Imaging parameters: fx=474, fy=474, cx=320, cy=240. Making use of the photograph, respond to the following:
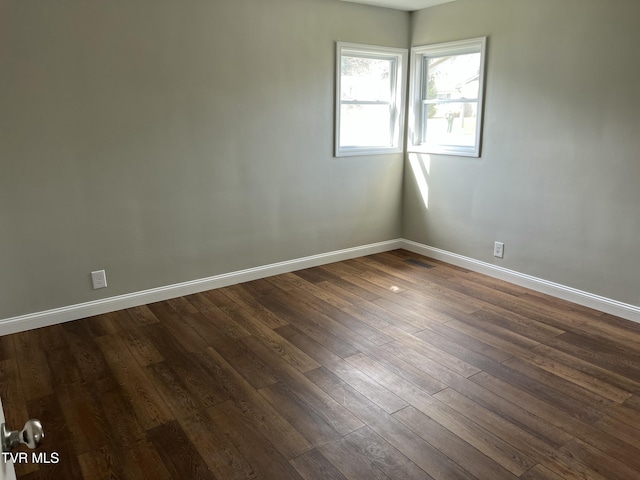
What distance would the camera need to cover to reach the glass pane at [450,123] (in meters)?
4.46

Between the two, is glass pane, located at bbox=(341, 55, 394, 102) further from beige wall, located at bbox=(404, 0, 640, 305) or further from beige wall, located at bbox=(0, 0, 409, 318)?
beige wall, located at bbox=(404, 0, 640, 305)

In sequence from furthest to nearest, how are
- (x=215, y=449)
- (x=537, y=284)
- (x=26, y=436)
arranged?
(x=537, y=284), (x=215, y=449), (x=26, y=436)

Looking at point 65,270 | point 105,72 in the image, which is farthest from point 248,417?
point 105,72

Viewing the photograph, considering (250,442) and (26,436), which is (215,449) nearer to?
(250,442)

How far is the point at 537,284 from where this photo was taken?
408 cm

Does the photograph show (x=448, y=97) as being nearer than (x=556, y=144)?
No

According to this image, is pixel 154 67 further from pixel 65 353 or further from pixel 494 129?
pixel 494 129

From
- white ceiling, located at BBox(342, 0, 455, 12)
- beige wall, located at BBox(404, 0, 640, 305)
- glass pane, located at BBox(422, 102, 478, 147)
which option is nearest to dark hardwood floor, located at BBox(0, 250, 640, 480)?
beige wall, located at BBox(404, 0, 640, 305)

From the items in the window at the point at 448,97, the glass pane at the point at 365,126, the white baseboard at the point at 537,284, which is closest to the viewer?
the white baseboard at the point at 537,284

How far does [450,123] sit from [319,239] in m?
1.73

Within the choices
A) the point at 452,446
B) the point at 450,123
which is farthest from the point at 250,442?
the point at 450,123

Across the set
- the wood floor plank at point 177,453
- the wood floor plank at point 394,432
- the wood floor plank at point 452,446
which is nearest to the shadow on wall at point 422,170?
the wood floor plank at point 394,432

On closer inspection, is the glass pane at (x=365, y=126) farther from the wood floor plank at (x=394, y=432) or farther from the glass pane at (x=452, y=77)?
the wood floor plank at (x=394, y=432)

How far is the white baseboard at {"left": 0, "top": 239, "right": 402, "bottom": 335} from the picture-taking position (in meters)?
3.38
